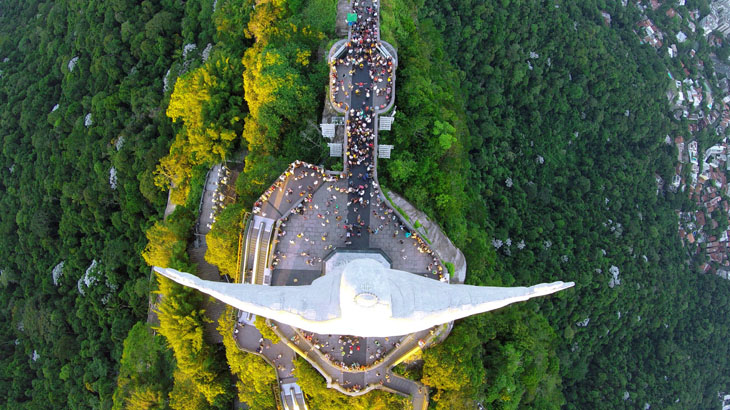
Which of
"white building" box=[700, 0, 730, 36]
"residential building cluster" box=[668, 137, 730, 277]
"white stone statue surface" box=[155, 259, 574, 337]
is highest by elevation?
"white building" box=[700, 0, 730, 36]

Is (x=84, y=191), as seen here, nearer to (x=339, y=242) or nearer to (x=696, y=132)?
(x=339, y=242)

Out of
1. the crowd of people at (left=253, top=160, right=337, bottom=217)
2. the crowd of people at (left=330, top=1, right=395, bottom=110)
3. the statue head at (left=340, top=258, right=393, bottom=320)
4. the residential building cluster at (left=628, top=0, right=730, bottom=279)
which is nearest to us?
the statue head at (left=340, top=258, right=393, bottom=320)

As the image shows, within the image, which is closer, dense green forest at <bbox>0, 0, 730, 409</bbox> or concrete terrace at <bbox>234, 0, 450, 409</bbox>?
concrete terrace at <bbox>234, 0, 450, 409</bbox>

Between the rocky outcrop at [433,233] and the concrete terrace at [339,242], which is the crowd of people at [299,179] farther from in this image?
the rocky outcrop at [433,233]

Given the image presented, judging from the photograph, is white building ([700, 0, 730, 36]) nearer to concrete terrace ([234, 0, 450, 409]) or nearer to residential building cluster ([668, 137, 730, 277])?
residential building cluster ([668, 137, 730, 277])

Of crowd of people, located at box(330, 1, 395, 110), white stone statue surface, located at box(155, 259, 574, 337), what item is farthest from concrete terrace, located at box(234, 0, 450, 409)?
white stone statue surface, located at box(155, 259, 574, 337)

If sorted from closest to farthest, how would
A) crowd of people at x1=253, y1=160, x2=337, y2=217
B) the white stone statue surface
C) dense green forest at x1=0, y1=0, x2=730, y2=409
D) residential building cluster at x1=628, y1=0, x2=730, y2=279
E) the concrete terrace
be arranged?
the white stone statue surface < the concrete terrace < crowd of people at x1=253, y1=160, x2=337, y2=217 < dense green forest at x1=0, y1=0, x2=730, y2=409 < residential building cluster at x1=628, y1=0, x2=730, y2=279

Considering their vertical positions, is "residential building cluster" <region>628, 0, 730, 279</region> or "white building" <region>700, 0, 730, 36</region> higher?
"white building" <region>700, 0, 730, 36</region>
